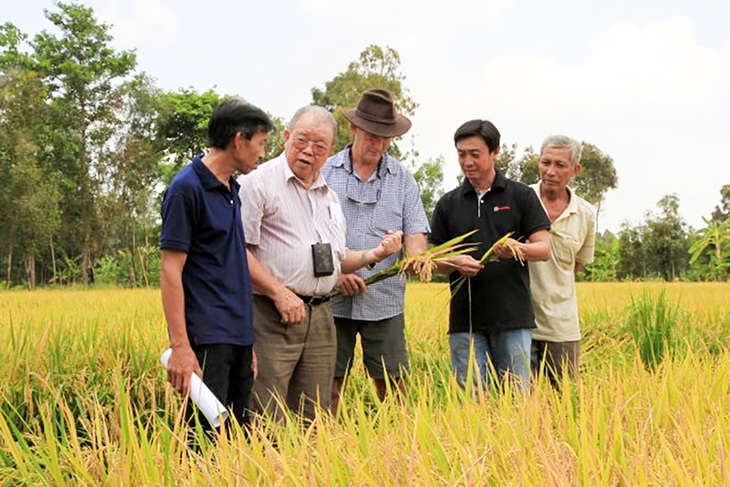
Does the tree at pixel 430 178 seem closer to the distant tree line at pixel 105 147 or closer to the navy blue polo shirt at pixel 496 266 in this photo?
the distant tree line at pixel 105 147

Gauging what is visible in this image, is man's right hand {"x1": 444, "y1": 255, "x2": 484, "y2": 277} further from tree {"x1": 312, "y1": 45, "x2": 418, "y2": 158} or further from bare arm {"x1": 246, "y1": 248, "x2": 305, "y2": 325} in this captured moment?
tree {"x1": 312, "y1": 45, "x2": 418, "y2": 158}

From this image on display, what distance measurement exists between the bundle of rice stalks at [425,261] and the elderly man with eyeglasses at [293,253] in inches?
10.7

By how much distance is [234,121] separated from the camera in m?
2.62

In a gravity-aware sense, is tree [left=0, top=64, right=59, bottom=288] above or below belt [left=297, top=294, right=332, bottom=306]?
above

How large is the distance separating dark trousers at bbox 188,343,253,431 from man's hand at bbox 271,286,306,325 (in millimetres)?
205

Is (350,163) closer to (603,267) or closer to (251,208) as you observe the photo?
(251,208)

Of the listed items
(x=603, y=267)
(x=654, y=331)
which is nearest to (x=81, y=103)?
(x=603, y=267)

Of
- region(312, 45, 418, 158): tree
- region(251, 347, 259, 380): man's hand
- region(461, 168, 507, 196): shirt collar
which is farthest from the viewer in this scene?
region(312, 45, 418, 158): tree

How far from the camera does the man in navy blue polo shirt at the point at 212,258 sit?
8.15ft

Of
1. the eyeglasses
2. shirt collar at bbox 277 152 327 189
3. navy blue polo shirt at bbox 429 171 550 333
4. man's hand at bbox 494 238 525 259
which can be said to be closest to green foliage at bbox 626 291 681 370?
navy blue polo shirt at bbox 429 171 550 333

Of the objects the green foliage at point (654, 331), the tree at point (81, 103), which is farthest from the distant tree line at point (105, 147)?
the green foliage at point (654, 331)

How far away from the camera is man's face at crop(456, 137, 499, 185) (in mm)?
3307

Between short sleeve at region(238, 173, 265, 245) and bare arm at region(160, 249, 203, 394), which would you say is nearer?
bare arm at region(160, 249, 203, 394)

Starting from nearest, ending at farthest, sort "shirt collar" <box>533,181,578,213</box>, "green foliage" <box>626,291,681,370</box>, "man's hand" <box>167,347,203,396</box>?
"man's hand" <box>167,347,203,396</box>, "shirt collar" <box>533,181,578,213</box>, "green foliage" <box>626,291,681,370</box>
